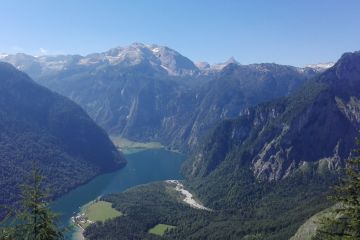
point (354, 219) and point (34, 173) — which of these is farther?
point (34, 173)

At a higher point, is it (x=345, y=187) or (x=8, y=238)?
(x=345, y=187)

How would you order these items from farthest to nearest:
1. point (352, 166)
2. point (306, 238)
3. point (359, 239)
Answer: point (306, 238) < point (352, 166) < point (359, 239)

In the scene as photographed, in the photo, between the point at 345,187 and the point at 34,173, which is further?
the point at 34,173

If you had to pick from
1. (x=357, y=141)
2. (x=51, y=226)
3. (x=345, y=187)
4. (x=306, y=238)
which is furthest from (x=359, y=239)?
(x=306, y=238)

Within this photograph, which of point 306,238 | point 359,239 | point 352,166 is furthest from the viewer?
point 306,238

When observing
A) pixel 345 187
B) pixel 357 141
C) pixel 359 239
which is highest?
pixel 357 141

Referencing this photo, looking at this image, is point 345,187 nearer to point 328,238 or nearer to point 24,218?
point 328,238

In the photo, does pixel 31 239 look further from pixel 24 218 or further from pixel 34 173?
pixel 34 173

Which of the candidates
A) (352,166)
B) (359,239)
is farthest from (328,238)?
(352,166)

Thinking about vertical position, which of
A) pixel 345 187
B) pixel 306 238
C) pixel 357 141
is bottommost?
pixel 306 238
